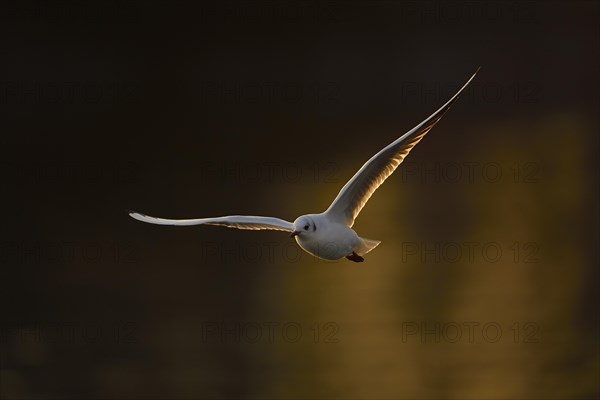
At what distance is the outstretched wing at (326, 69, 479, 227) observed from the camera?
406 cm

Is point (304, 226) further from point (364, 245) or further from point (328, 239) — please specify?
point (364, 245)

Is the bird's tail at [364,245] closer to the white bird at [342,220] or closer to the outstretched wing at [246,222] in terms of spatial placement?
the white bird at [342,220]

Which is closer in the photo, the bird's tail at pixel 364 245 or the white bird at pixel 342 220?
the white bird at pixel 342 220

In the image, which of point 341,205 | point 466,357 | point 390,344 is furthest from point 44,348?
point 341,205

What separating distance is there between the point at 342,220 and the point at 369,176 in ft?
0.73

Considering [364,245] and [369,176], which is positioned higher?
[369,176]

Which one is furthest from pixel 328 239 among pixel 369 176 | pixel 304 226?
pixel 369 176

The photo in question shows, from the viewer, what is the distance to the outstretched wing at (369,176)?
13.3ft

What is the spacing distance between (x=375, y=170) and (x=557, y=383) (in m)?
6.01

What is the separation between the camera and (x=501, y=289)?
10297 millimetres

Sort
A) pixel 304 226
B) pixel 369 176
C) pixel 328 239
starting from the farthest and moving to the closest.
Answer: pixel 369 176 < pixel 328 239 < pixel 304 226

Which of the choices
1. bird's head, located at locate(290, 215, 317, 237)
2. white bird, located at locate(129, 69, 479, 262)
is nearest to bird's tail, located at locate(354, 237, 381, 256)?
white bird, located at locate(129, 69, 479, 262)

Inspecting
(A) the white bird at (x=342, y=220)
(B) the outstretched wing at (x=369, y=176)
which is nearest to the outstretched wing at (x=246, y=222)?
(A) the white bird at (x=342, y=220)

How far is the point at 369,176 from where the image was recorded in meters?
4.21
